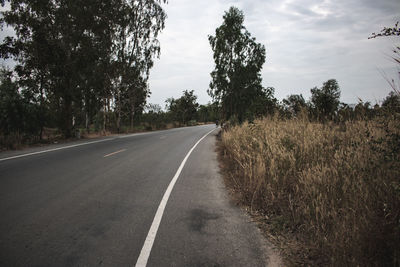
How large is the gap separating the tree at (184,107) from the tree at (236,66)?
32.9 meters

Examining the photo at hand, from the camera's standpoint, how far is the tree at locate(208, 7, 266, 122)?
22.8m

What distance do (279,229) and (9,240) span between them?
398 centimetres

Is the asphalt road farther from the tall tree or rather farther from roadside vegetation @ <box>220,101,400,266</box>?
the tall tree

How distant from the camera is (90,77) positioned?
1612cm

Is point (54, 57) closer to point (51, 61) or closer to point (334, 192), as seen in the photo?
point (51, 61)

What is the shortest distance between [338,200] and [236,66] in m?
22.5

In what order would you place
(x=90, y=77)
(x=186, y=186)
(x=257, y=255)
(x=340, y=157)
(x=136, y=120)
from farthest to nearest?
1. (x=136, y=120)
2. (x=90, y=77)
3. (x=186, y=186)
4. (x=340, y=157)
5. (x=257, y=255)

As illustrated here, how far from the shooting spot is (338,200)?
110 inches

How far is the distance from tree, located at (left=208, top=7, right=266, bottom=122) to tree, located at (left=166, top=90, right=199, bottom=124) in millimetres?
32881

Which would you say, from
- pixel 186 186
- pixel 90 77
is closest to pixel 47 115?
pixel 90 77

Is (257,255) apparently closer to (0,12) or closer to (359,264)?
(359,264)

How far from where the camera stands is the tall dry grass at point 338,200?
2131mm

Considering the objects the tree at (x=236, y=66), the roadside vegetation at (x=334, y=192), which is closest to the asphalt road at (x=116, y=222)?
the roadside vegetation at (x=334, y=192)

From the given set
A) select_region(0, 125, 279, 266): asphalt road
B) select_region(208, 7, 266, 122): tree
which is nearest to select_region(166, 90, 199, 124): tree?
select_region(208, 7, 266, 122): tree
